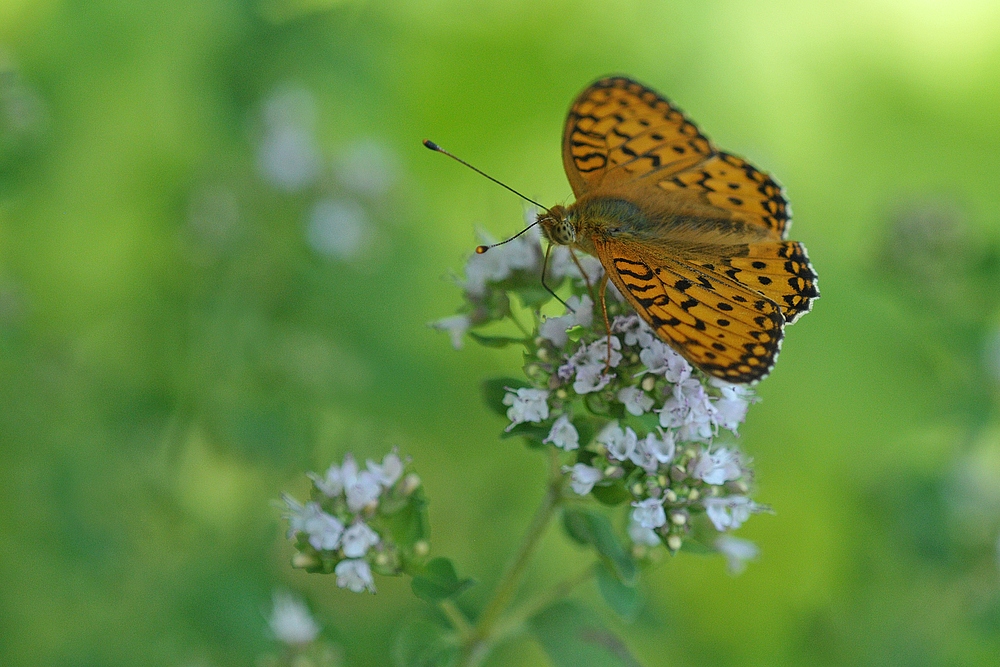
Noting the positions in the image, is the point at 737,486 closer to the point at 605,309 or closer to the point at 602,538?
the point at 602,538

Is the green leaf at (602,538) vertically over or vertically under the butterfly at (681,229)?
under

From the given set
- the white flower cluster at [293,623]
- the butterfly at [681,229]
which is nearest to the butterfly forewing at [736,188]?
the butterfly at [681,229]

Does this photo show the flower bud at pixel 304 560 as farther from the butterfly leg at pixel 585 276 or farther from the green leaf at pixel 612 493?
the butterfly leg at pixel 585 276

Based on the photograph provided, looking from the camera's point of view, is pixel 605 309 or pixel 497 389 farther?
pixel 497 389

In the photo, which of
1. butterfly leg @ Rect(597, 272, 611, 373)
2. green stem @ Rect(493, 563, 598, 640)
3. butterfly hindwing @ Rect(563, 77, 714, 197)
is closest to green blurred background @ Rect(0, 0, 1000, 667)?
green stem @ Rect(493, 563, 598, 640)

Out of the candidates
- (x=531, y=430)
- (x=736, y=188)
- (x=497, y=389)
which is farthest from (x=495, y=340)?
(x=736, y=188)

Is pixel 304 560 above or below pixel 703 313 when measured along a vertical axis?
below
